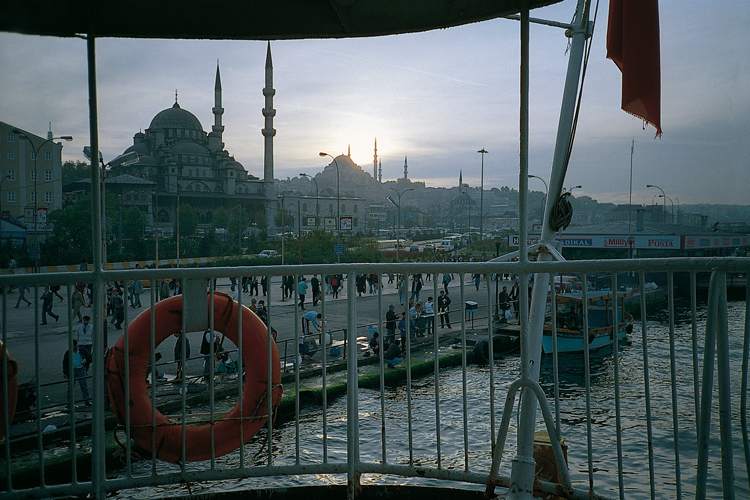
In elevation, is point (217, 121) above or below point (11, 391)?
above

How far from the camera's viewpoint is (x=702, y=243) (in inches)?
1199

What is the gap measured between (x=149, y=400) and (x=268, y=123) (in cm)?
6535

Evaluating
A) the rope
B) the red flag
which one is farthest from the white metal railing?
the rope

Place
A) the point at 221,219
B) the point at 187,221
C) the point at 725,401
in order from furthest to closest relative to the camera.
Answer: the point at 221,219
the point at 187,221
the point at 725,401

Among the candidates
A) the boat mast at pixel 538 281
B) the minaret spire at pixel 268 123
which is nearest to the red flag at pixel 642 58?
the boat mast at pixel 538 281

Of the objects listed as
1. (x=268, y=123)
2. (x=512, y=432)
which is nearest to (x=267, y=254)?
(x=268, y=123)

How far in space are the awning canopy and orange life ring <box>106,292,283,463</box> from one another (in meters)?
1.23

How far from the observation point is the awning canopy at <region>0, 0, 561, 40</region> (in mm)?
2314

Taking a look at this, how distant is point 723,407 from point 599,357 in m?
19.0

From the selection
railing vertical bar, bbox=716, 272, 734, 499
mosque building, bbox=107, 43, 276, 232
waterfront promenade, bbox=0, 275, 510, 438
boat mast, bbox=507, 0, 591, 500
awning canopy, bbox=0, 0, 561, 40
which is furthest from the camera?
mosque building, bbox=107, 43, 276, 232

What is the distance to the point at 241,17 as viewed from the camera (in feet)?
8.15

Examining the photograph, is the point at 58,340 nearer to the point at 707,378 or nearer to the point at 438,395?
the point at 438,395

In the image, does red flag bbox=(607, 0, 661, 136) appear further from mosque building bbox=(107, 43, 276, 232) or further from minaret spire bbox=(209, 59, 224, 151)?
minaret spire bbox=(209, 59, 224, 151)

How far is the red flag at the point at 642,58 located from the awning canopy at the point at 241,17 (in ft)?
2.54
